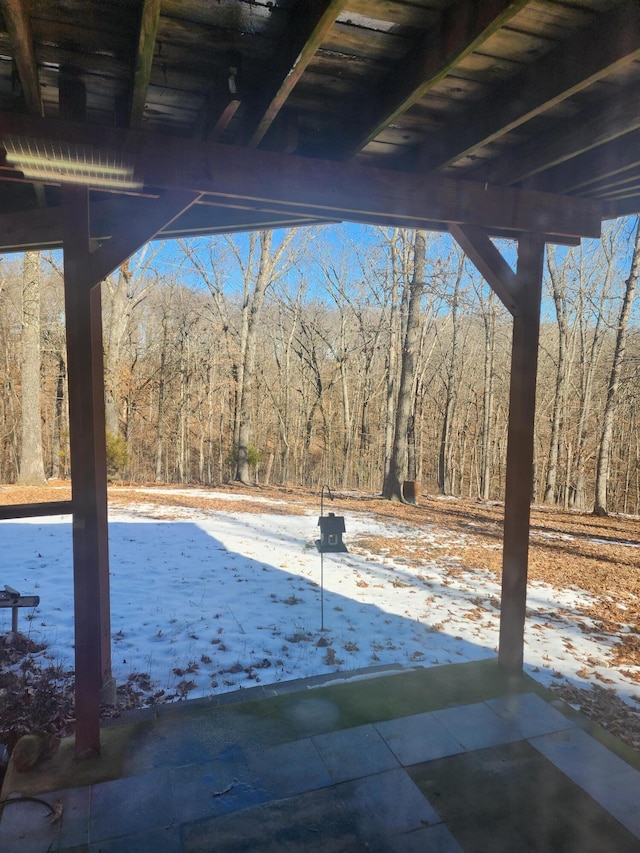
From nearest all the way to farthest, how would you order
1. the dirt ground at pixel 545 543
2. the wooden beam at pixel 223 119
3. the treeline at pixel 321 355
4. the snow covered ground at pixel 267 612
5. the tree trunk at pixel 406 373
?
the wooden beam at pixel 223 119
the snow covered ground at pixel 267 612
the dirt ground at pixel 545 543
the tree trunk at pixel 406 373
the treeline at pixel 321 355

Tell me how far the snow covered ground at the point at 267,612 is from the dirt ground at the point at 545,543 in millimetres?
236

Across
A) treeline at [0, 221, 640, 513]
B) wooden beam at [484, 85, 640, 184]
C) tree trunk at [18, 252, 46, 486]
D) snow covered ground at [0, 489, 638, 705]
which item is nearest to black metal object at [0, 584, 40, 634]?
snow covered ground at [0, 489, 638, 705]

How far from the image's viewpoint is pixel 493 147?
107 inches

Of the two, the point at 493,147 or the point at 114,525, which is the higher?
the point at 493,147

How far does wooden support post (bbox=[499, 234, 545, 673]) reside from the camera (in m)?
3.08

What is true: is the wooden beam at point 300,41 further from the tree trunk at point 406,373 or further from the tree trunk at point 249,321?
the tree trunk at point 249,321

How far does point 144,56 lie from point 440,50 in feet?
3.34

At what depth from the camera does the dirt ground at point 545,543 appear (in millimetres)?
3985

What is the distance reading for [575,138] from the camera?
7.68 ft

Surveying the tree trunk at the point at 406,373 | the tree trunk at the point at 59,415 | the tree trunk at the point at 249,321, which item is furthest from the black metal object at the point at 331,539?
the tree trunk at the point at 59,415

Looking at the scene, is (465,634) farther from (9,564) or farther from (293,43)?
(9,564)

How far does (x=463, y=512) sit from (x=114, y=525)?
6.80 meters

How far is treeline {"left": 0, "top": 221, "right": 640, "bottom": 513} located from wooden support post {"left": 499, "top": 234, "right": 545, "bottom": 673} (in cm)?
744

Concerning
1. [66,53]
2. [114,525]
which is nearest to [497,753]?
[66,53]
